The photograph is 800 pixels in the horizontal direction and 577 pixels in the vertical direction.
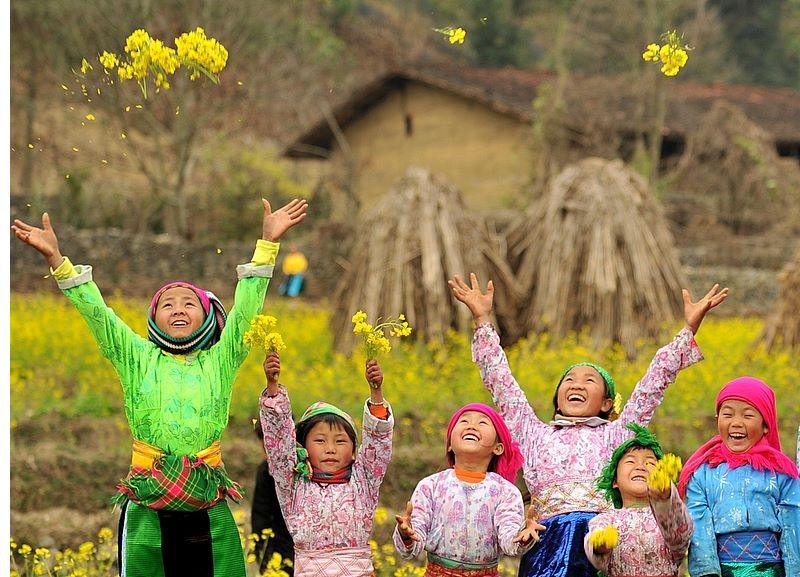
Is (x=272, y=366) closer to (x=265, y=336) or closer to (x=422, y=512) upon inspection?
(x=265, y=336)

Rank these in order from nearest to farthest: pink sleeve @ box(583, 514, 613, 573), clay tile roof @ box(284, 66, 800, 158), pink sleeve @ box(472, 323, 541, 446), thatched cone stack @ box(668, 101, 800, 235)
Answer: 1. pink sleeve @ box(583, 514, 613, 573)
2. pink sleeve @ box(472, 323, 541, 446)
3. thatched cone stack @ box(668, 101, 800, 235)
4. clay tile roof @ box(284, 66, 800, 158)

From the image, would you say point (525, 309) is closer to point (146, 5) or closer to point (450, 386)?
point (450, 386)

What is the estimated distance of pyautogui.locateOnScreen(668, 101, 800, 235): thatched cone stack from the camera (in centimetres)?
2377

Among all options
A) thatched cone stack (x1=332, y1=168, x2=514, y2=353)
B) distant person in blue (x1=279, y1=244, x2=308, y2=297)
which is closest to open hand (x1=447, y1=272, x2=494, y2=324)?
thatched cone stack (x1=332, y1=168, x2=514, y2=353)

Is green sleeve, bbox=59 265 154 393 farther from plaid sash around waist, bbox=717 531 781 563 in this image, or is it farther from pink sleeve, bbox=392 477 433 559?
plaid sash around waist, bbox=717 531 781 563

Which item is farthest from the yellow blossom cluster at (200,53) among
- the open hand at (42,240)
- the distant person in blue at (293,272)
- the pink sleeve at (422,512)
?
the distant person in blue at (293,272)

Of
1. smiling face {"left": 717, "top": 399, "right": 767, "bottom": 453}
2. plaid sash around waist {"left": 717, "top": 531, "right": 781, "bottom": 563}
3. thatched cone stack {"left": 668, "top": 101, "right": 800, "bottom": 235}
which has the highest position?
thatched cone stack {"left": 668, "top": 101, "right": 800, "bottom": 235}

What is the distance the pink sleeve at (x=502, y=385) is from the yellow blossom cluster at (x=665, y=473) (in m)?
0.90

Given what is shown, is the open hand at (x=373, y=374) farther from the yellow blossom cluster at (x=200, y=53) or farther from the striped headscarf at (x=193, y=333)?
the yellow blossom cluster at (x=200, y=53)

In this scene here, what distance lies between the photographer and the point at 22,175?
28312 millimetres

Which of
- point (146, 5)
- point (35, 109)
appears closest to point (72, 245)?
point (146, 5)

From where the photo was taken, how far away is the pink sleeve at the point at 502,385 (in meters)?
5.11

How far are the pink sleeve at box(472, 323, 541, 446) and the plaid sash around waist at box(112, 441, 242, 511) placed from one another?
1.18 meters

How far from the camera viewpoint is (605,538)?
14.5 feet
